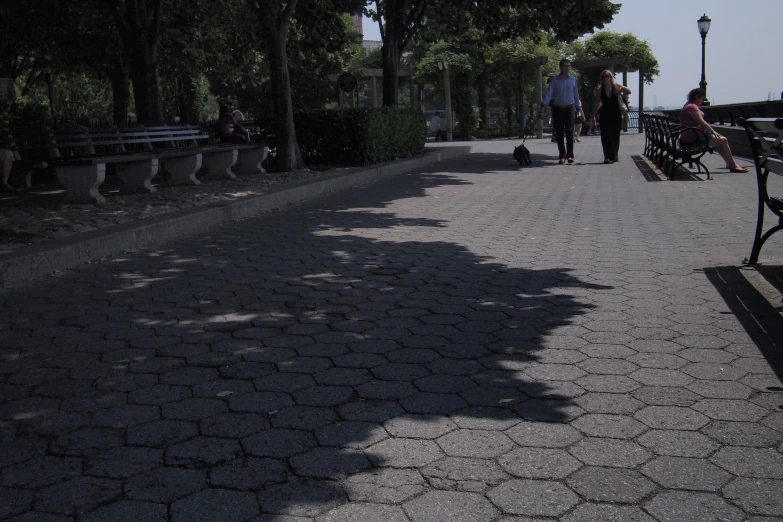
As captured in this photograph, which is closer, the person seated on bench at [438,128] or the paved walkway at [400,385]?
the paved walkway at [400,385]

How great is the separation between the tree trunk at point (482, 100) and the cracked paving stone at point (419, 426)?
41.4m

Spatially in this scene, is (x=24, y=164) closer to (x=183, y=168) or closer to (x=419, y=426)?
(x=183, y=168)

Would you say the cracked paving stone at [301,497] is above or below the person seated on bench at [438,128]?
below

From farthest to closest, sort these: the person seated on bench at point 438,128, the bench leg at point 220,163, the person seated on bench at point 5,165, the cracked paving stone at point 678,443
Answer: the person seated on bench at point 438,128, the bench leg at point 220,163, the person seated on bench at point 5,165, the cracked paving stone at point 678,443

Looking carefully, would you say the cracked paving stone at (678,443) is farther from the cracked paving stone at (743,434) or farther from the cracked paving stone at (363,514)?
the cracked paving stone at (363,514)

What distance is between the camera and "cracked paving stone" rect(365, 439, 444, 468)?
10.1 ft

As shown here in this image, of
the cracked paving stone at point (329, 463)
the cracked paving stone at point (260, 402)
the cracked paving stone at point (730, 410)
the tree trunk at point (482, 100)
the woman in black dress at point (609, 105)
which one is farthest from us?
the tree trunk at point (482, 100)

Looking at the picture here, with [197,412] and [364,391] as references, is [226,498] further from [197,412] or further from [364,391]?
[364,391]

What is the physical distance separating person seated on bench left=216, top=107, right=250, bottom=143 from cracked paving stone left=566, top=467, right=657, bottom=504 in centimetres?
1674

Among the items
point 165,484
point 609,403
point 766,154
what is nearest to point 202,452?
point 165,484

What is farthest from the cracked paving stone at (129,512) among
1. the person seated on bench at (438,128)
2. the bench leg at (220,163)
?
the person seated on bench at (438,128)

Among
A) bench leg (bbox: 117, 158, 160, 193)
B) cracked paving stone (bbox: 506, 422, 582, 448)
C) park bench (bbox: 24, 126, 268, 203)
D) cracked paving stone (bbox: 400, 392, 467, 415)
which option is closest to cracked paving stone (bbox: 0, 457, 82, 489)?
cracked paving stone (bbox: 400, 392, 467, 415)

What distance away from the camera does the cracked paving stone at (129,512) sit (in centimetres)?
268

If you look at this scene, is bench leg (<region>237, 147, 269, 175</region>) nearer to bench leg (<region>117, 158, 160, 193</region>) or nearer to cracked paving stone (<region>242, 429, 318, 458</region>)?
bench leg (<region>117, 158, 160, 193</region>)
